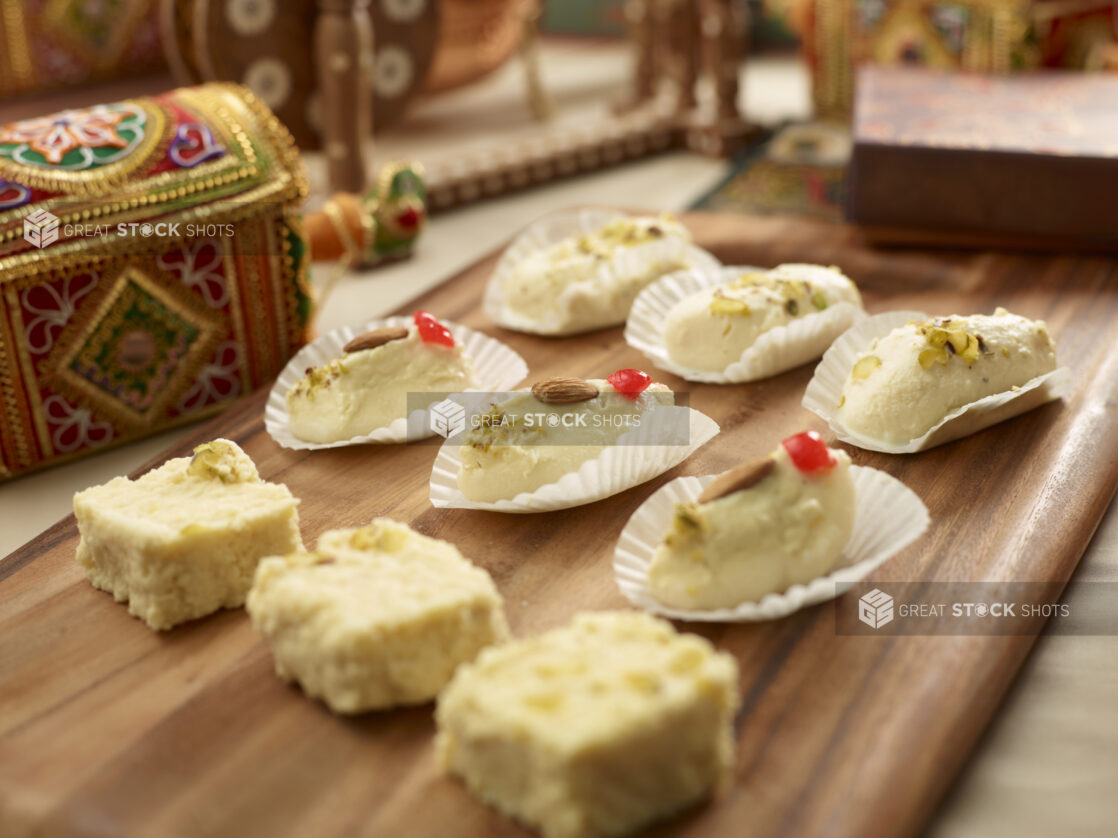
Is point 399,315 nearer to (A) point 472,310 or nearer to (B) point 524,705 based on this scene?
(A) point 472,310

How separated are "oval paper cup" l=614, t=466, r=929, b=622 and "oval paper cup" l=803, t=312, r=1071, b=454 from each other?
0.23 meters

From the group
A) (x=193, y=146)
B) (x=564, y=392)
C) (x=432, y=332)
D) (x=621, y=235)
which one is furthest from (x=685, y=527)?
(x=193, y=146)

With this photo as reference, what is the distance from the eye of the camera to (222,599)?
4.61 feet

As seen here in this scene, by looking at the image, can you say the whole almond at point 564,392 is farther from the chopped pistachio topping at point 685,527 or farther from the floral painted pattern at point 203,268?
the floral painted pattern at point 203,268

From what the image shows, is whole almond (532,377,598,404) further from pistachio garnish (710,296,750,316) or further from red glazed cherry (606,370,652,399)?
pistachio garnish (710,296,750,316)

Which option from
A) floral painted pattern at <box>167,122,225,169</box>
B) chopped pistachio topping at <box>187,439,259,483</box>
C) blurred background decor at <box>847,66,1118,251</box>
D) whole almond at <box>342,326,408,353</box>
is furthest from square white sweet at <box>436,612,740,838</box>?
blurred background decor at <box>847,66,1118,251</box>

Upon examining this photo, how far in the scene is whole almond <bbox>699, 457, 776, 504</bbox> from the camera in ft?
4.47

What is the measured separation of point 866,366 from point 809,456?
1.39ft

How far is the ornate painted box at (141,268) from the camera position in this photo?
1.80 m

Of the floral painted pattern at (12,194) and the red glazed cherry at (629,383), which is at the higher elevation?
the floral painted pattern at (12,194)

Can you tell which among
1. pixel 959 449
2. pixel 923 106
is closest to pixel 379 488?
pixel 959 449

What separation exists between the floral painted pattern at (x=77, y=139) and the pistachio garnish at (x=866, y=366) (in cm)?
125

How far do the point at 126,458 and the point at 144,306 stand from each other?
27 cm

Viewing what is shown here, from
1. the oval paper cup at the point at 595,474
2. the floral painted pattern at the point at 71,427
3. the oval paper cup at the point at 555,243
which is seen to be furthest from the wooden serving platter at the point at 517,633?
the oval paper cup at the point at 555,243
